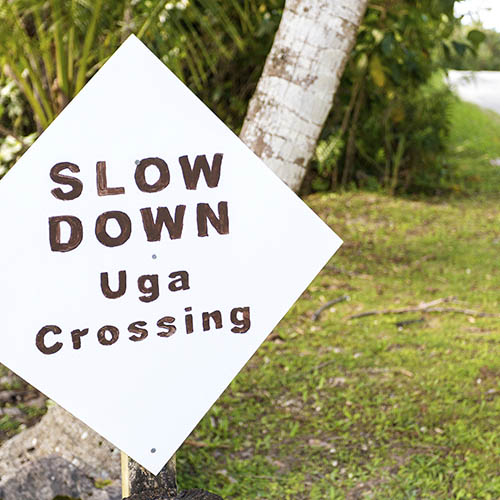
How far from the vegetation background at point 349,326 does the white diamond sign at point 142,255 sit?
44.0 inches

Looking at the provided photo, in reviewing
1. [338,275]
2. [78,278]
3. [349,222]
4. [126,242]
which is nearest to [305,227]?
[126,242]

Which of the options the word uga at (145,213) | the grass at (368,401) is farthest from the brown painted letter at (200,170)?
the grass at (368,401)

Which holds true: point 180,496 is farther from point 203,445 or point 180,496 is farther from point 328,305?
point 328,305

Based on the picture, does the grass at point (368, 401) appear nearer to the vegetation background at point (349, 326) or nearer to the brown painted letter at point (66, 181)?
the vegetation background at point (349, 326)

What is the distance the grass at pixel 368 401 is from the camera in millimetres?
2580

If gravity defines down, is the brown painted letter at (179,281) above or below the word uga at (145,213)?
below

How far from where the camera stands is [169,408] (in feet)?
5.17

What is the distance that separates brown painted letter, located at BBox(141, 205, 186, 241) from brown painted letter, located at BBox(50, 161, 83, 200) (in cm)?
14

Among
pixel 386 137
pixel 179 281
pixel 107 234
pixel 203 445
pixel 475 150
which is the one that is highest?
pixel 107 234

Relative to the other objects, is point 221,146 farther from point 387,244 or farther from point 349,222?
point 349,222

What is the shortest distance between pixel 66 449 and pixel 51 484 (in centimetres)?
15

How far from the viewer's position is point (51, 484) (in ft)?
7.66

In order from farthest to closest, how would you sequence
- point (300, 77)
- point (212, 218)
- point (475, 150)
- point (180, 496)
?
point (475, 150) → point (300, 77) → point (180, 496) → point (212, 218)

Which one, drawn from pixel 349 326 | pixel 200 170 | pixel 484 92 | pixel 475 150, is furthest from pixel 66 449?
pixel 484 92
